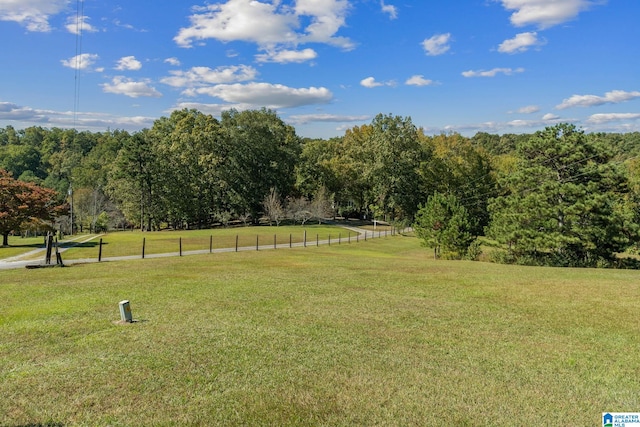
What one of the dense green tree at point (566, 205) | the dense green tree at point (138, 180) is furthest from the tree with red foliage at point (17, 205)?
the dense green tree at point (566, 205)

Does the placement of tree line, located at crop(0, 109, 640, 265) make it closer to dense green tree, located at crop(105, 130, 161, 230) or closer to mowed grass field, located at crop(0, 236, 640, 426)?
dense green tree, located at crop(105, 130, 161, 230)

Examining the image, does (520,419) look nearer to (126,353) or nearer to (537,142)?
(126,353)

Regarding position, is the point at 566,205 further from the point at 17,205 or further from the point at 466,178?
the point at 466,178

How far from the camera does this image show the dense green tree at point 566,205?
27.0m

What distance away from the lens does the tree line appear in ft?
93.2

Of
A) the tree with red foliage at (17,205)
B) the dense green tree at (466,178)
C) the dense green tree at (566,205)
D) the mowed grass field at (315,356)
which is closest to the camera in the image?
the mowed grass field at (315,356)

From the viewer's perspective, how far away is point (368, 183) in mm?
71062

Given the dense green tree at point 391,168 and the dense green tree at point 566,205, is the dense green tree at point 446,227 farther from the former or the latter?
the dense green tree at point 391,168

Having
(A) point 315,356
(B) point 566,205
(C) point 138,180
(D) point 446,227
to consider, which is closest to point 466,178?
(D) point 446,227

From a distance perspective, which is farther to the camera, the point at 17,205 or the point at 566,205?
the point at 17,205

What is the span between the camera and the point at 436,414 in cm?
500

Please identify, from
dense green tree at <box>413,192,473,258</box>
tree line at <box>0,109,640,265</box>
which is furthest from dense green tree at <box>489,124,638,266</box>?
dense green tree at <box>413,192,473,258</box>

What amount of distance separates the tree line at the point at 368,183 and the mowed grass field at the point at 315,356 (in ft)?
59.3

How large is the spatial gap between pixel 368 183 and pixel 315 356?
2568 inches
